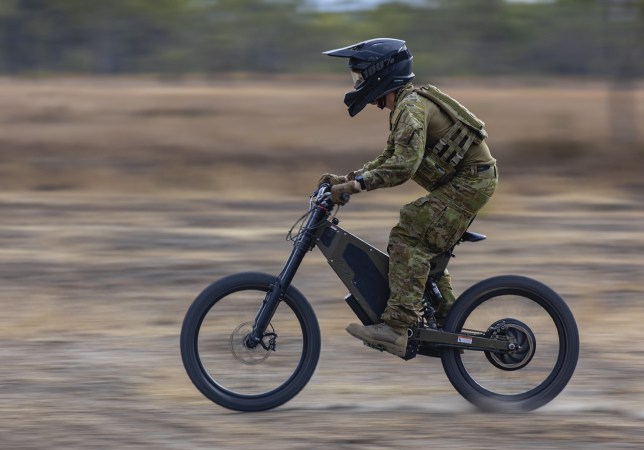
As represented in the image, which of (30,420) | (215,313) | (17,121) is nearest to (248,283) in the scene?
(215,313)

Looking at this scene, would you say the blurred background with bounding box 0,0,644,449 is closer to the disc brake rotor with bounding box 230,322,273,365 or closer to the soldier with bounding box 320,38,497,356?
the disc brake rotor with bounding box 230,322,273,365

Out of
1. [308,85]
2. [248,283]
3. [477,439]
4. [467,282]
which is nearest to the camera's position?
[477,439]

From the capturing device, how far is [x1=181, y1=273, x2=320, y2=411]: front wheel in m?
5.98

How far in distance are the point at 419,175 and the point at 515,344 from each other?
1052 mm

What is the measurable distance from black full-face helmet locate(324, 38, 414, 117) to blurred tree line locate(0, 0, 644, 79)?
22497mm

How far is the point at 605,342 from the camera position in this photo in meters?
7.68

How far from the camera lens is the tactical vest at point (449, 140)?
5844 millimetres

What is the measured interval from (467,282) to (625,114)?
13792 mm

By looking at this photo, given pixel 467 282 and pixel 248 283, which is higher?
pixel 248 283

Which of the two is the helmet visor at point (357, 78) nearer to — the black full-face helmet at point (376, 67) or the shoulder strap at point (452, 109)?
the black full-face helmet at point (376, 67)

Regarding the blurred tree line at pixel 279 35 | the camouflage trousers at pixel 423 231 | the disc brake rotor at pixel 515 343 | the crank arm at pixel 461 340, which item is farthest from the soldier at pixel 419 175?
the blurred tree line at pixel 279 35

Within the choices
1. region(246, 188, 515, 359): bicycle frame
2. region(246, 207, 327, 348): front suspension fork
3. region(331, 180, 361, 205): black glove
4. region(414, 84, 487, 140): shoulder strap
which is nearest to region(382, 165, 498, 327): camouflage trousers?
region(246, 188, 515, 359): bicycle frame

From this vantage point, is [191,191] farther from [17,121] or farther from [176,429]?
[176,429]

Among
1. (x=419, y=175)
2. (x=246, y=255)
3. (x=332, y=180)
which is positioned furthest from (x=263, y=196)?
(x=419, y=175)
